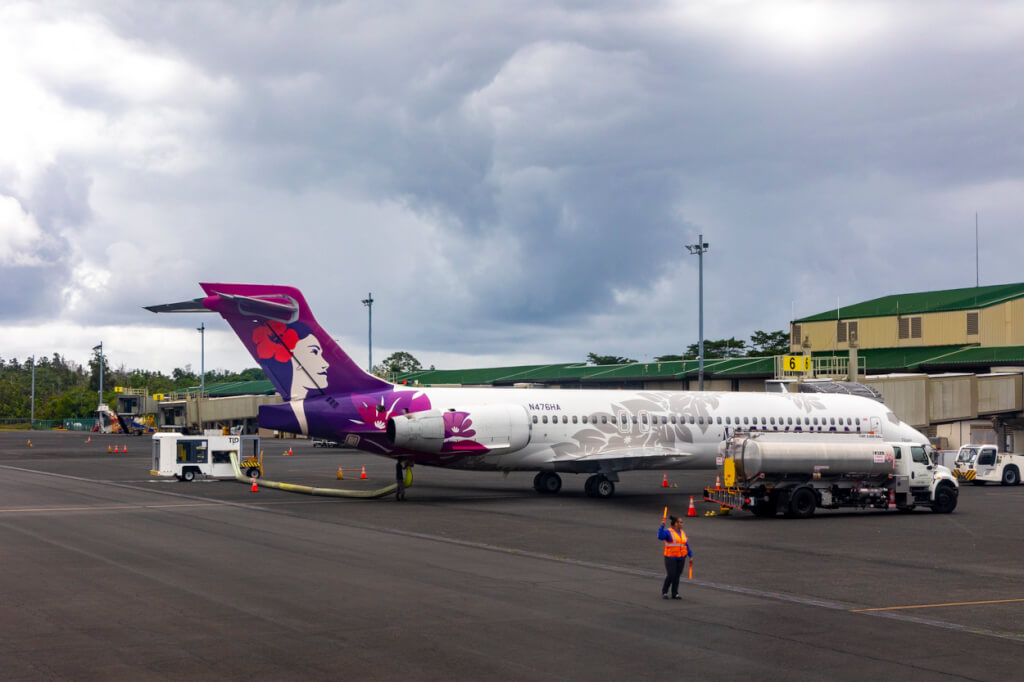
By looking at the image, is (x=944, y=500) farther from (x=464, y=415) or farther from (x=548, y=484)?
(x=464, y=415)

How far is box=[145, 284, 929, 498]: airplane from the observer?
37031 millimetres

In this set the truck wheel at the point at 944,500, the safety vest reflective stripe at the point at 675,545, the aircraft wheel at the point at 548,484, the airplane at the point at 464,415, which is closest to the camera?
the safety vest reflective stripe at the point at 675,545

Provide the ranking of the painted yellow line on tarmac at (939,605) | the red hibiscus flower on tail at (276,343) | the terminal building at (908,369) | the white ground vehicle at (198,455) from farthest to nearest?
the terminal building at (908,369), the white ground vehicle at (198,455), the red hibiscus flower on tail at (276,343), the painted yellow line on tarmac at (939,605)

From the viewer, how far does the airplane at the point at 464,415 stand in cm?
3703

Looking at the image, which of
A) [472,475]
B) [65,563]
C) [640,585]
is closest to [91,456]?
[472,475]

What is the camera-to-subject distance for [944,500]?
35344 millimetres

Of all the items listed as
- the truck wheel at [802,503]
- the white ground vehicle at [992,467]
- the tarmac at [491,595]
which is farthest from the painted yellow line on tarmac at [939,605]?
the white ground vehicle at [992,467]

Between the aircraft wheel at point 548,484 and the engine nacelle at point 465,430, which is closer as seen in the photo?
the engine nacelle at point 465,430

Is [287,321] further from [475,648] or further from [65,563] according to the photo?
[475,648]

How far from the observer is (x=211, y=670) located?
12.0 meters

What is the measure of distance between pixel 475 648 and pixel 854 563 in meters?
12.4

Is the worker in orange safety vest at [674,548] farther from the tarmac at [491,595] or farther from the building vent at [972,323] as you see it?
the building vent at [972,323]

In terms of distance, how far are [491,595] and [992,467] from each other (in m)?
43.0

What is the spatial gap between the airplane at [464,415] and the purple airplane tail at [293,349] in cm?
4
